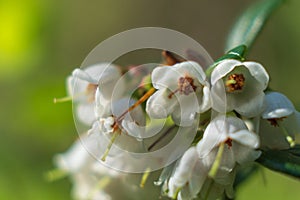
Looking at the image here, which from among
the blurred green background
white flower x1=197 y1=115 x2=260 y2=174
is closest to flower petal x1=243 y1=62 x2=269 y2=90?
white flower x1=197 y1=115 x2=260 y2=174

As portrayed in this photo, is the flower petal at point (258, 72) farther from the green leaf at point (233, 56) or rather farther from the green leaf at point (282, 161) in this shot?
the green leaf at point (282, 161)

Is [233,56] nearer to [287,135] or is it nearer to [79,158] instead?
[287,135]

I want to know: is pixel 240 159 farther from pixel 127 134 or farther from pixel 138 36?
pixel 138 36

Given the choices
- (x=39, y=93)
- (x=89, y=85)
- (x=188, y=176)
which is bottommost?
(x=39, y=93)

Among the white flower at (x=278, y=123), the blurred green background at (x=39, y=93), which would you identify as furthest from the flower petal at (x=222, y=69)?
the blurred green background at (x=39, y=93)

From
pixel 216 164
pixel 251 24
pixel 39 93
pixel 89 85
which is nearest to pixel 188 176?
pixel 216 164

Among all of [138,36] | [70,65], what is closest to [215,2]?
[70,65]
